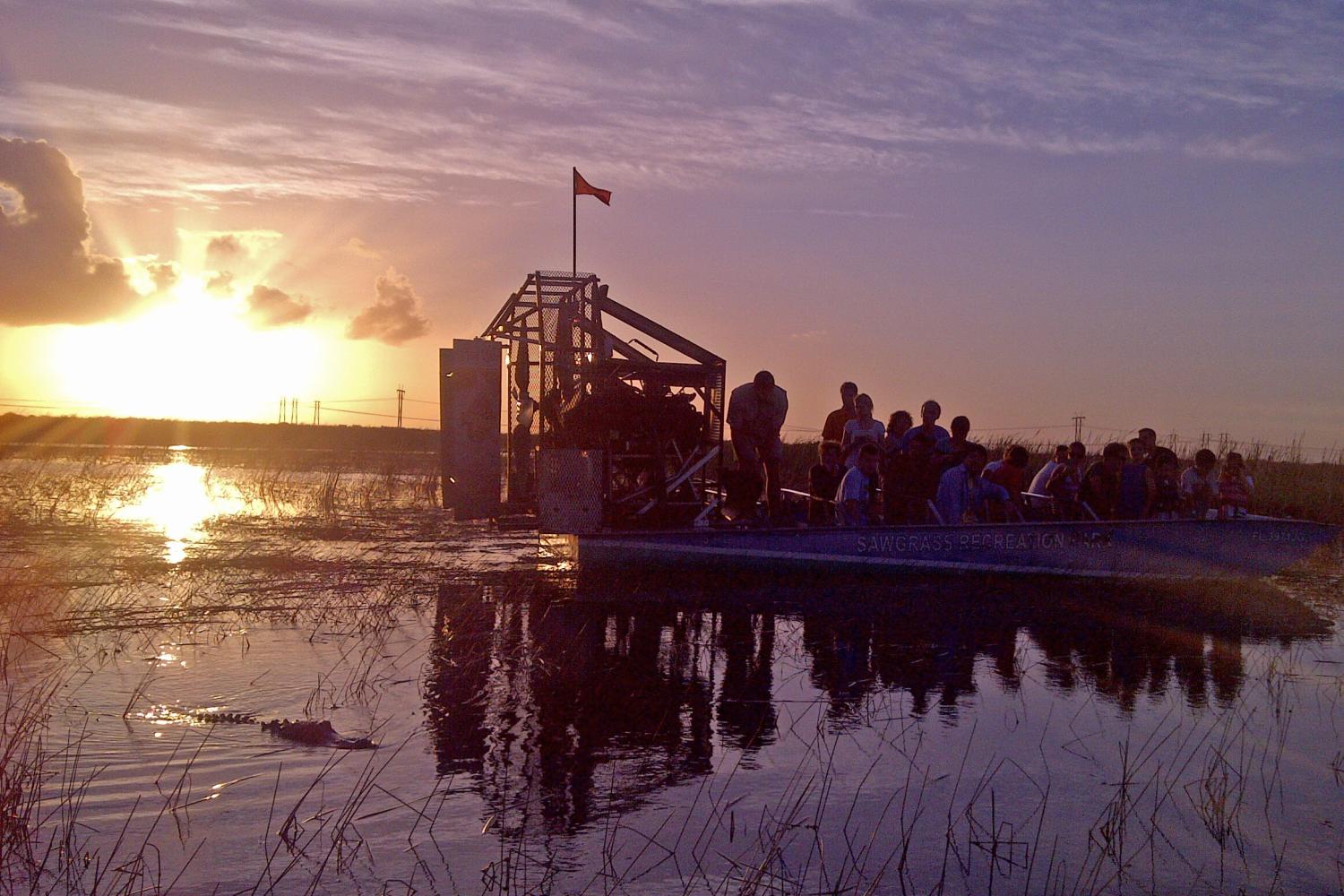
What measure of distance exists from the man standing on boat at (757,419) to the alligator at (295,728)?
8063mm

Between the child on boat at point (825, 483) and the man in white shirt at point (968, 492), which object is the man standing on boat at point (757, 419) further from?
the man in white shirt at point (968, 492)

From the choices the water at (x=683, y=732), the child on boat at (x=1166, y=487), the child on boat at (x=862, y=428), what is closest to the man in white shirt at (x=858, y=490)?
the child on boat at (x=862, y=428)

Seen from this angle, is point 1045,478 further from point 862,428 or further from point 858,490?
point 858,490

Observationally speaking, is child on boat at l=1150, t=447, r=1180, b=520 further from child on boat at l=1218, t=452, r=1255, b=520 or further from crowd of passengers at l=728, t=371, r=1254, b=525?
child on boat at l=1218, t=452, r=1255, b=520

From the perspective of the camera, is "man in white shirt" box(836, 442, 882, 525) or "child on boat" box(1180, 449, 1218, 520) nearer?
"man in white shirt" box(836, 442, 882, 525)

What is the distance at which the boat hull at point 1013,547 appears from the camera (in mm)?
13195

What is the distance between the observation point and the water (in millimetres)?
5281

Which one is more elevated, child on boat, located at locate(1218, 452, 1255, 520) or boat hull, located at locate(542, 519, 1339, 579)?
child on boat, located at locate(1218, 452, 1255, 520)

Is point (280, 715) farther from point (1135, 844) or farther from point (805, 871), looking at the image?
point (1135, 844)

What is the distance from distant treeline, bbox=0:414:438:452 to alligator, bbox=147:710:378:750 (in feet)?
209

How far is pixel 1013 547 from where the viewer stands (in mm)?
13789

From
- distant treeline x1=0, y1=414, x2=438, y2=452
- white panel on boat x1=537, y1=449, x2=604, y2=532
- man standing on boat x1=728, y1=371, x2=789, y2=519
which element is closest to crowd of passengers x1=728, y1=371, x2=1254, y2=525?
man standing on boat x1=728, y1=371, x2=789, y2=519

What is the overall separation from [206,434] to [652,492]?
80825mm

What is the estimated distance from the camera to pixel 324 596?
12188 millimetres
